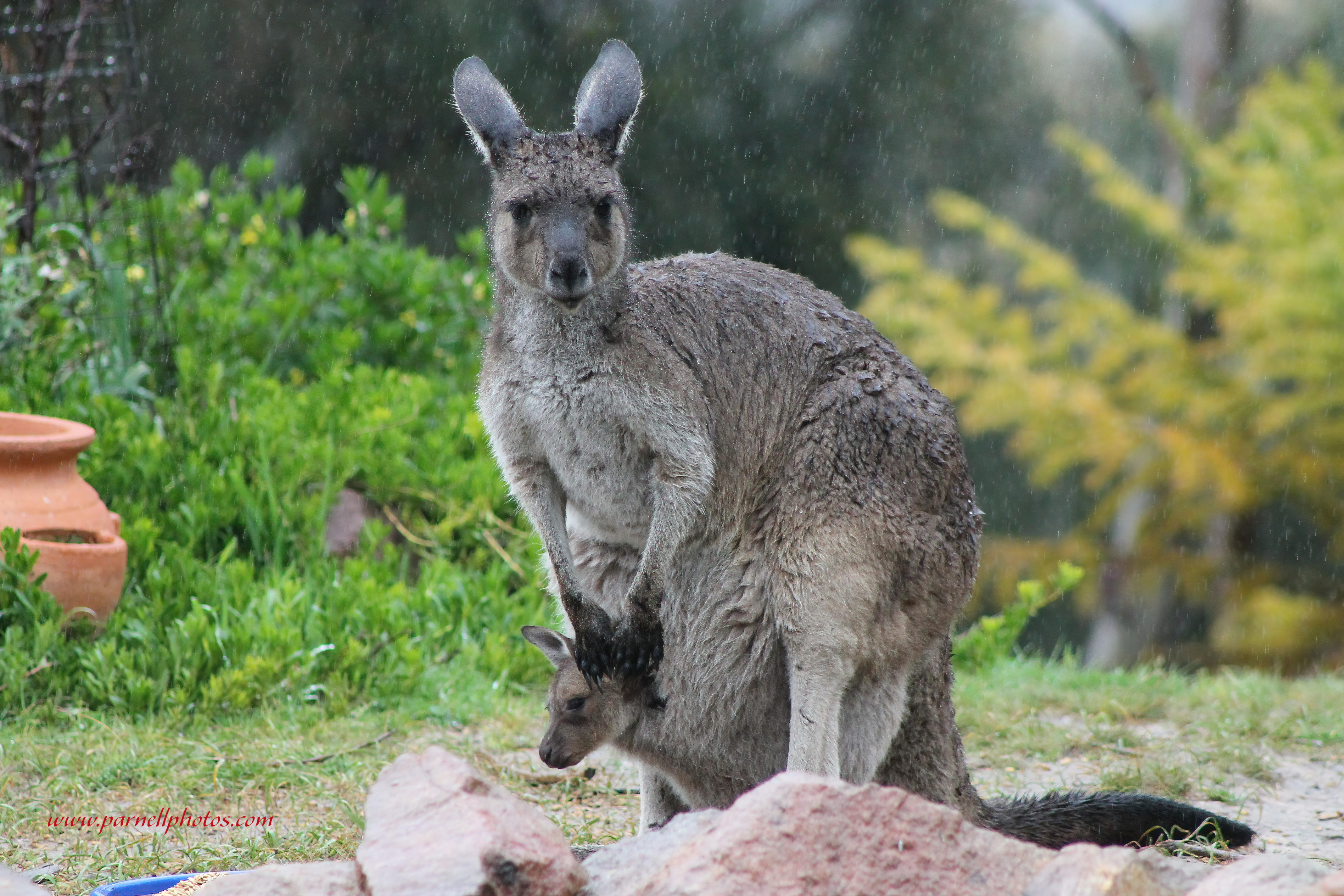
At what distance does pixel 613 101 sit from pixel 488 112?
33 centimetres

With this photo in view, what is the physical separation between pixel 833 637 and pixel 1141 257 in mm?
12041

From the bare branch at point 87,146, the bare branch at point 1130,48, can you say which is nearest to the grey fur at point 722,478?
the bare branch at point 87,146

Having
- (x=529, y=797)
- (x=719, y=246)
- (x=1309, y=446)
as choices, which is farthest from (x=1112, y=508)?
(x=529, y=797)

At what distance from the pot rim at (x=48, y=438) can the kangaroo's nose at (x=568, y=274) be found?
2.73m

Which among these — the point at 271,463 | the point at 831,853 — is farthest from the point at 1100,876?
the point at 271,463

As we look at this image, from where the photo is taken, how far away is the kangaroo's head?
3.49m

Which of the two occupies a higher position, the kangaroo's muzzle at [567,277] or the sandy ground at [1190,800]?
the kangaroo's muzzle at [567,277]

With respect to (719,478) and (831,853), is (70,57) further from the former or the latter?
(831,853)

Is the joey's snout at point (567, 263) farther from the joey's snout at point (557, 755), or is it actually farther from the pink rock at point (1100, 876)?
the pink rock at point (1100, 876)

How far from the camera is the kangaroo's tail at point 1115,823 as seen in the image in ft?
12.3

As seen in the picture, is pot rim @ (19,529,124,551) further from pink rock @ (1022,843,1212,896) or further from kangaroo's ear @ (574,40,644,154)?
pink rock @ (1022,843,1212,896)

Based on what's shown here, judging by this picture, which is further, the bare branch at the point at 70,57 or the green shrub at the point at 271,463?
the bare branch at the point at 70,57

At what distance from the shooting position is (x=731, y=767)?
3.75 m

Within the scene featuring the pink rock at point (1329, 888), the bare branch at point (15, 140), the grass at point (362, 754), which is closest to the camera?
the pink rock at point (1329, 888)
